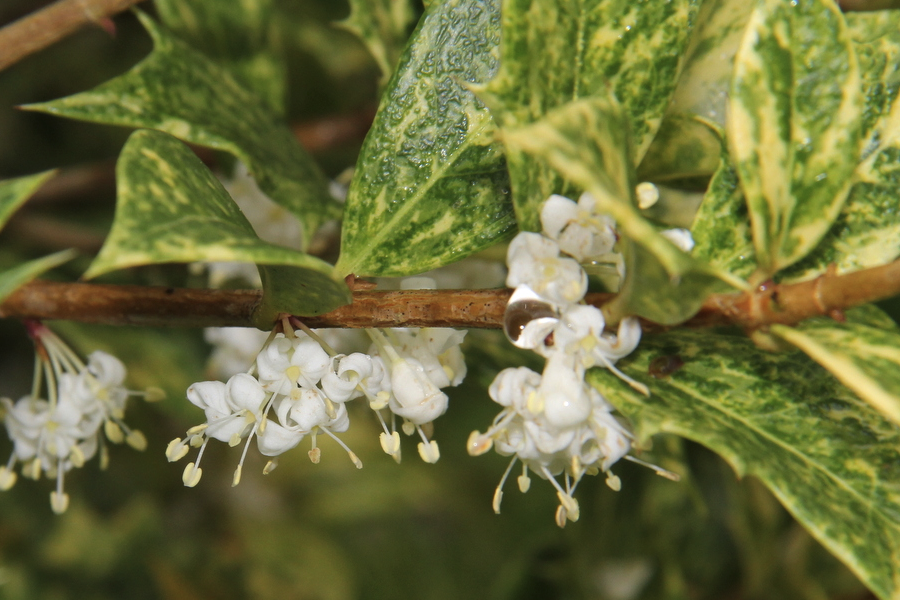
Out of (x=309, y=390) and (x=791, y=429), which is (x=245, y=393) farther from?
(x=791, y=429)

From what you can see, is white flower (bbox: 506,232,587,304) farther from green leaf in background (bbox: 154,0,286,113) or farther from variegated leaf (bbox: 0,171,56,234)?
green leaf in background (bbox: 154,0,286,113)

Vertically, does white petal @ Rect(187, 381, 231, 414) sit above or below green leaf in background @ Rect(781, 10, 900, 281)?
below

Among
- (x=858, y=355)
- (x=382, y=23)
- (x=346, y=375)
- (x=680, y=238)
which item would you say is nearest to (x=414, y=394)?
(x=346, y=375)

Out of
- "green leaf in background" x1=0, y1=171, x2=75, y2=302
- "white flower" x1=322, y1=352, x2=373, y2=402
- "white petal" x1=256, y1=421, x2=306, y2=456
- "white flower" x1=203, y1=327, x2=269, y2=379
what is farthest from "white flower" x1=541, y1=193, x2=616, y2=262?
"white flower" x1=203, y1=327, x2=269, y2=379

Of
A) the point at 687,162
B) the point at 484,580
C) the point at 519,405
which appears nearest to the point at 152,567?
the point at 484,580

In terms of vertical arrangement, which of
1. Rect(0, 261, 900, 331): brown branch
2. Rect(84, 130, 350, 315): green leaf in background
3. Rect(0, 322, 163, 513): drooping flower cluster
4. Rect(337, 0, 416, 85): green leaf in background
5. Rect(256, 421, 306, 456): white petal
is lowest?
Rect(0, 322, 163, 513): drooping flower cluster
